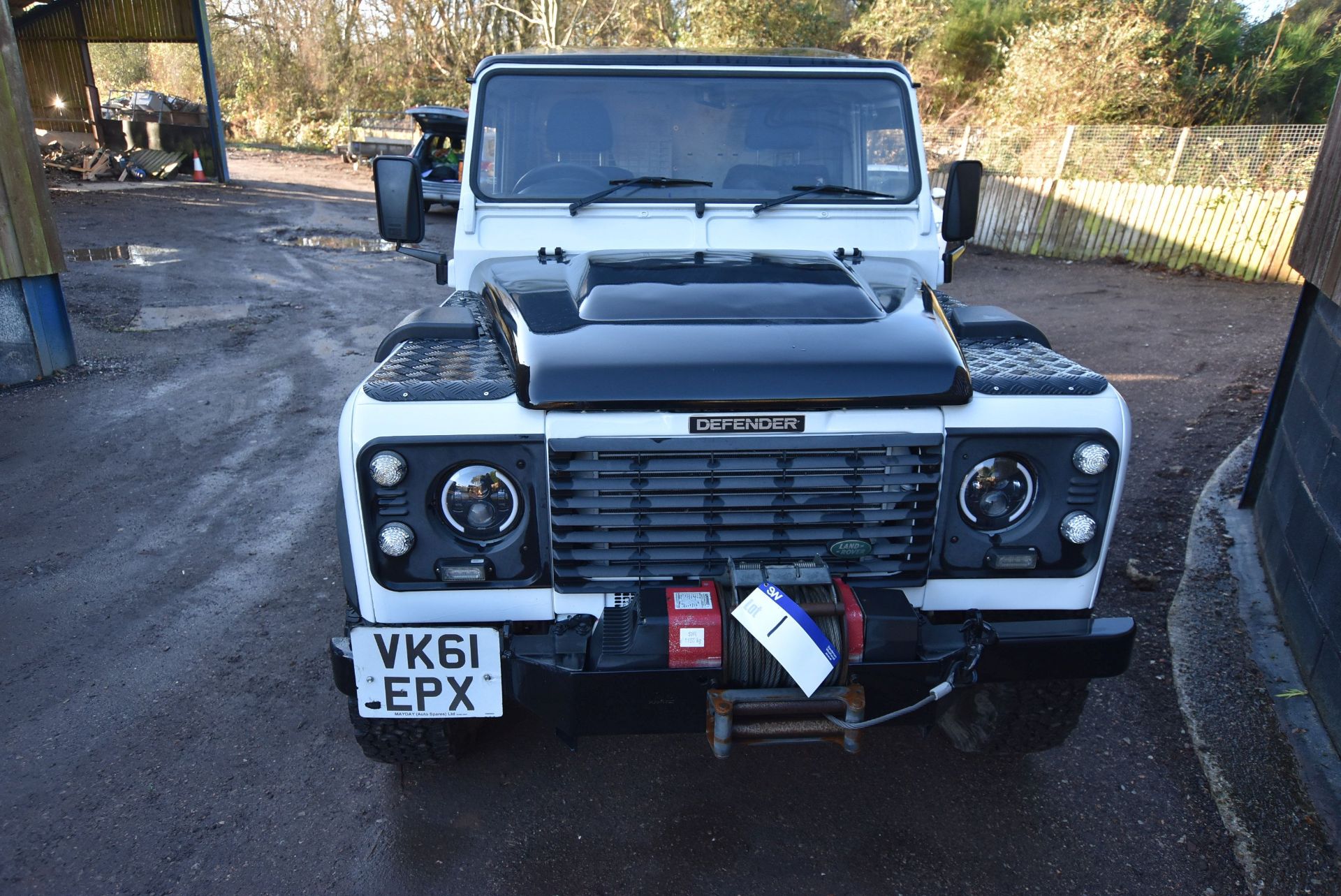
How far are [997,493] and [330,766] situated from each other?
2.35m

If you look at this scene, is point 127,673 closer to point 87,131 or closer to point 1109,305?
point 1109,305

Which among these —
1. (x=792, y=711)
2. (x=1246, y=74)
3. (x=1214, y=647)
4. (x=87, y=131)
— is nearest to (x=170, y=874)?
(x=792, y=711)

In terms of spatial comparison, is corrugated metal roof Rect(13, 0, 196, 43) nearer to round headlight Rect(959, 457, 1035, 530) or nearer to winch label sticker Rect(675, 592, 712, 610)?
winch label sticker Rect(675, 592, 712, 610)

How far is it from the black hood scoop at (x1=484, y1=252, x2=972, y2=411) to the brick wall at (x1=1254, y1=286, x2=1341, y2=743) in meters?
1.89

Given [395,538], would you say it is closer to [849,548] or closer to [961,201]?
[849,548]

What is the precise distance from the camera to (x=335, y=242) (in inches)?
564

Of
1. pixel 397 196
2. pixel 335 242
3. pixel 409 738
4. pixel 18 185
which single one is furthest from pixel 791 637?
pixel 335 242

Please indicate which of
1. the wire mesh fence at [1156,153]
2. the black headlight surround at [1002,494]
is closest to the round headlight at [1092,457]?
the black headlight surround at [1002,494]

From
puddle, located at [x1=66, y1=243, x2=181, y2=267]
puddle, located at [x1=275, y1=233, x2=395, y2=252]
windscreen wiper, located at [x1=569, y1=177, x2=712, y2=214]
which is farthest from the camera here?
puddle, located at [x1=275, y1=233, x2=395, y2=252]

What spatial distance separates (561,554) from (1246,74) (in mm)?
19074

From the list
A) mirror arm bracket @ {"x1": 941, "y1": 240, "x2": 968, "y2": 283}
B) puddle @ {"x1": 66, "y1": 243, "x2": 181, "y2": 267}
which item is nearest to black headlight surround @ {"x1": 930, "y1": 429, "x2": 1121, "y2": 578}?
mirror arm bracket @ {"x1": 941, "y1": 240, "x2": 968, "y2": 283}

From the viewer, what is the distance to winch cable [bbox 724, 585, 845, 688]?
2367 mm

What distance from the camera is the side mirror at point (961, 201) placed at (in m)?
3.84

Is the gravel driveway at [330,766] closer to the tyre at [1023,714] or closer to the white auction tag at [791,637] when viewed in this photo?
the tyre at [1023,714]
